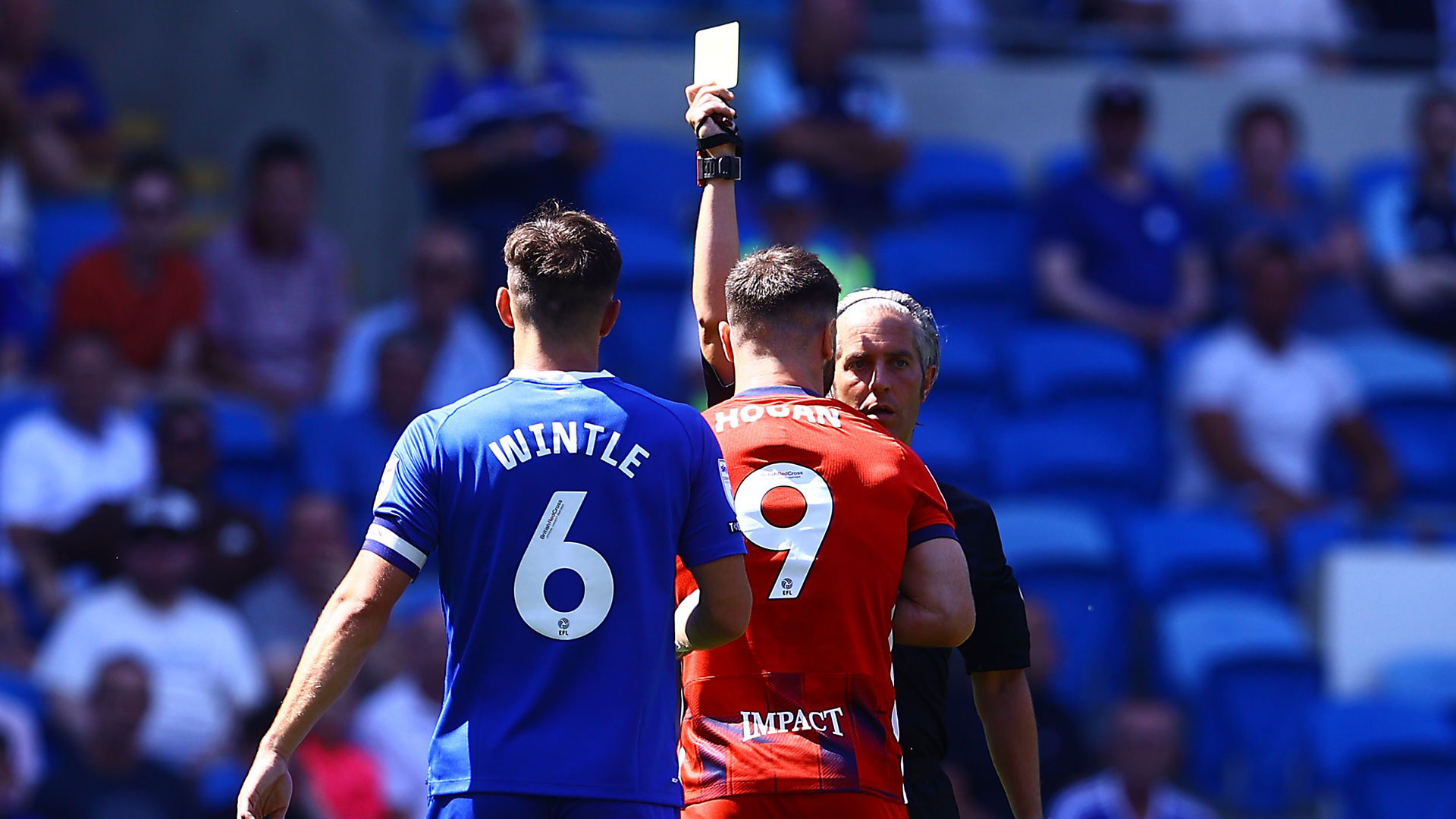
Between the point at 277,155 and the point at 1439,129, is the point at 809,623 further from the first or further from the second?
the point at 1439,129

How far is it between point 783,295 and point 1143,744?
4922 mm

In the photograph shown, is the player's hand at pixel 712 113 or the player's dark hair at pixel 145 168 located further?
the player's dark hair at pixel 145 168

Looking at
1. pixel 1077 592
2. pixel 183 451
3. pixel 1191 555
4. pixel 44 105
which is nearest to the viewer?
pixel 183 451

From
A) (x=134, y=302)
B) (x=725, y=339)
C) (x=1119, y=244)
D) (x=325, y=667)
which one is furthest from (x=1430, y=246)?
(x=325, y=667)

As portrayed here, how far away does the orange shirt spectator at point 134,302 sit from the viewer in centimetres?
967

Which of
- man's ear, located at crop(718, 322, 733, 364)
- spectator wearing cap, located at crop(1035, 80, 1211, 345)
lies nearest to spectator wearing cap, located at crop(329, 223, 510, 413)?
spectator wearing cap, located at crop(1035, 80, 1211, 345)

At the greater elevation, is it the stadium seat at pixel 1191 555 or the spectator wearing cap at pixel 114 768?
the stadium seat at pixel 1191 555

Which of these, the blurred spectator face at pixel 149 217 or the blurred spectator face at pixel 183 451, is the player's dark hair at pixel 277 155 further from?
the blurred spectator face at pixel 183 451

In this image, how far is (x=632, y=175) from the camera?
11211 millimetres

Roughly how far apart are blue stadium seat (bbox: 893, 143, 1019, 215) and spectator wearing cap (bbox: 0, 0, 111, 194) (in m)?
4.40

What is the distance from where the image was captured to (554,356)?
152 inches

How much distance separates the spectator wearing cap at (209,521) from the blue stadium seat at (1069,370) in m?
3.84

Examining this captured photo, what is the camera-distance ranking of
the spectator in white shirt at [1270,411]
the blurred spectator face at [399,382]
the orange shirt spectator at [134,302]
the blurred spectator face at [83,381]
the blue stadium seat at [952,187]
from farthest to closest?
the blue stadium seat at [952,187], the spectator in white shirt at [1270,411], the orange shirt spectator at [134,302], the blurred spectator face at [399,382], the blurred spectator face at [83,381]

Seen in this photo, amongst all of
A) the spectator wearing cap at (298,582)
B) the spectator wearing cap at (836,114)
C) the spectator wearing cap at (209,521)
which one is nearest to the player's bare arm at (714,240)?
the spectator wearing cap at (298,582)
